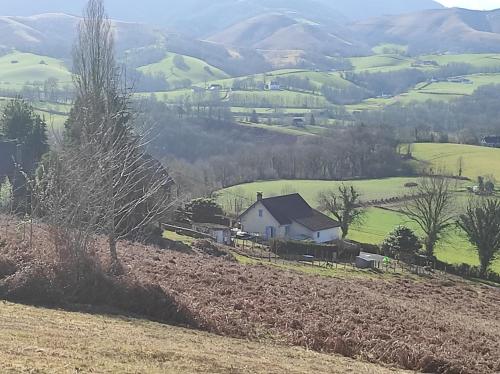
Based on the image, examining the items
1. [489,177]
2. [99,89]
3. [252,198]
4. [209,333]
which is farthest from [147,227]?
[489,177]

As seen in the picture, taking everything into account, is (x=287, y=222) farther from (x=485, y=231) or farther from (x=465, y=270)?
(x=485, y=231)

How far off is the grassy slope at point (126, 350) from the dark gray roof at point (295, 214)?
129 ft

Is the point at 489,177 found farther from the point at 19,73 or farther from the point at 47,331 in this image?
the point at 19,73

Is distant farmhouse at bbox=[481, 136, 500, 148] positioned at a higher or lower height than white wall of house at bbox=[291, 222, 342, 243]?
higher

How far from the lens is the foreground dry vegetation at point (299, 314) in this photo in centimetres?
1877

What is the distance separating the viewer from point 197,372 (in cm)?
1352

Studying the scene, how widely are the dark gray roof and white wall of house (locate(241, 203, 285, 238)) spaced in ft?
1.55

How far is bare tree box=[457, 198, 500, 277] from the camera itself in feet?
166

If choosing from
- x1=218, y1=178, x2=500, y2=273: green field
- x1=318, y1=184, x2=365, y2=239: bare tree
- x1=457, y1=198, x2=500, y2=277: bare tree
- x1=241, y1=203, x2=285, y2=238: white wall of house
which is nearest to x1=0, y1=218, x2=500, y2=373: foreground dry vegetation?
x1=457, y1=198, x2=500, y2=277: bare tree

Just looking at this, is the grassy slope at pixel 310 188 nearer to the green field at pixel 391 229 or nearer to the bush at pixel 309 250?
the green field at pixel 391 229

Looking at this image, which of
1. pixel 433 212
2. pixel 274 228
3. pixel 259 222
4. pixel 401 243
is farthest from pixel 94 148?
pixel 433 212

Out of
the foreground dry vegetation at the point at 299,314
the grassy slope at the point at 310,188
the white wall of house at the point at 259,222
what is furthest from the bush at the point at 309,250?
the grassy slope at the point at 310,188

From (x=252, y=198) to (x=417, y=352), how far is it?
177 feet

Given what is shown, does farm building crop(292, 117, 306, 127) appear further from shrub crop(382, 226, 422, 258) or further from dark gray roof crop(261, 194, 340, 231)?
shrub crop(382, 226, 422, 258)
